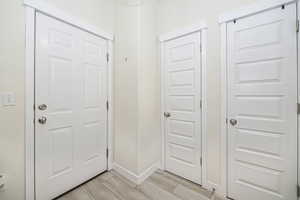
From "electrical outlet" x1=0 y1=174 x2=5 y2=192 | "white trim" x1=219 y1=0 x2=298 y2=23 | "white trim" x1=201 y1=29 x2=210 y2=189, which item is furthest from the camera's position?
"white trim" x1=201 y1=29 x2=210 y2=189

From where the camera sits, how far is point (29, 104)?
1410 millimetres

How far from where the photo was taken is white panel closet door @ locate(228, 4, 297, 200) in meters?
1.31

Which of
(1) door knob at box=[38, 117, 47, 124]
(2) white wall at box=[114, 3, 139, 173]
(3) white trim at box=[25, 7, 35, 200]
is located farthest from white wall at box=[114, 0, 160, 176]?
(3) white trim at box=[25, 7, 35, 200]

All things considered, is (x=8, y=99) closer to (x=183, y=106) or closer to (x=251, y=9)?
(x=183, y=106)

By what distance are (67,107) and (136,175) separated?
1308mm

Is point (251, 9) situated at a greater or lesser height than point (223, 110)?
A: greater

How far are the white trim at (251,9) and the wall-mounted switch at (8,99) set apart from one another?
2.37 meters

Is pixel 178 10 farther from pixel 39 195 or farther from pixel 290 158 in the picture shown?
pixel 39 195

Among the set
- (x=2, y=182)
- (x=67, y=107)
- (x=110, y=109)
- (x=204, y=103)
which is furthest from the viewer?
(x=110, y=109)

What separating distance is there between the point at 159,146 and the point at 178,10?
2158 mm

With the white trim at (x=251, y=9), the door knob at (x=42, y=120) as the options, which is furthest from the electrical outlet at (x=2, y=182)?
the white trim at (x=251, y=9)

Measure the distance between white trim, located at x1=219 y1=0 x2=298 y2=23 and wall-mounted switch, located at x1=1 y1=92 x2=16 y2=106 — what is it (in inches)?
93.5

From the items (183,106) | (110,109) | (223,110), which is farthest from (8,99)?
(223,110)

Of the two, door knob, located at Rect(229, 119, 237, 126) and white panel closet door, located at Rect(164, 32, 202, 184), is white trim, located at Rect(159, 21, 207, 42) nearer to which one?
white panel closet door, located at Rect(164, 32, 202, 184)
